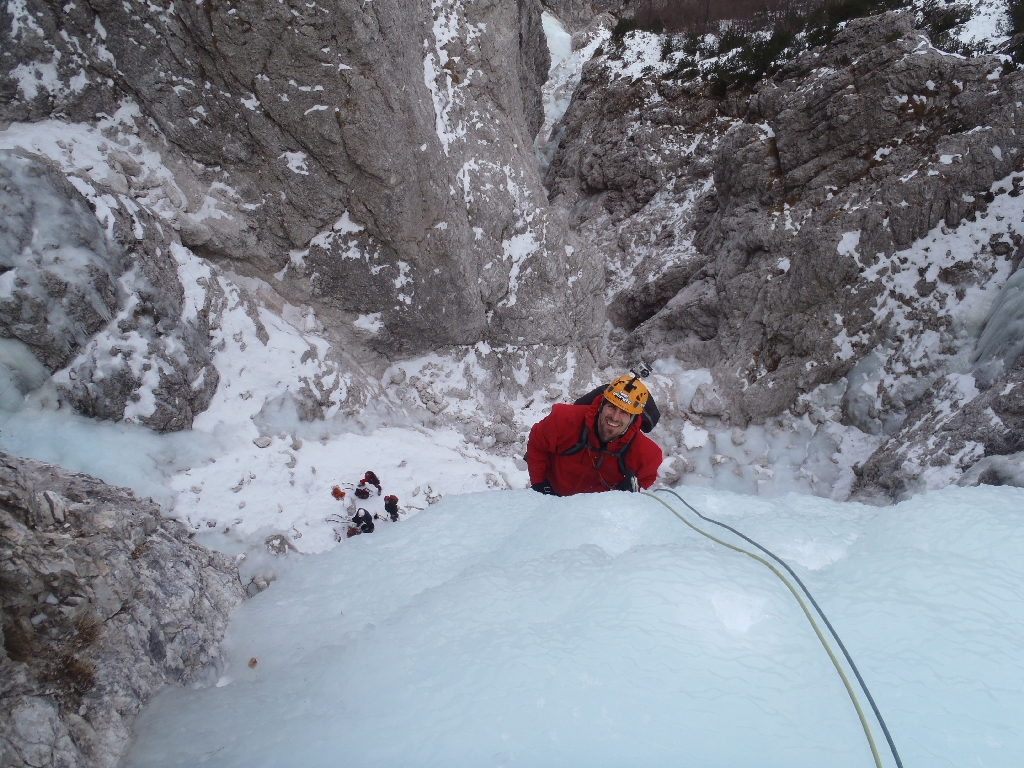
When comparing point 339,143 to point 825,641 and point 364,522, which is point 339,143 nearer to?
point 364,522

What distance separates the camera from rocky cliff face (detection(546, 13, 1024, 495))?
23.6ft

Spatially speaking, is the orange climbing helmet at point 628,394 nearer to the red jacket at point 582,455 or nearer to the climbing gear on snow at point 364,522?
the red jacket at point 582,455

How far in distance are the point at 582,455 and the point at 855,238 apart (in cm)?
675

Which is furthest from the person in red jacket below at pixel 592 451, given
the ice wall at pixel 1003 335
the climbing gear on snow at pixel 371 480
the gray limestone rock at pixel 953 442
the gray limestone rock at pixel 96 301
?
the ice wall at pixel 1003 335

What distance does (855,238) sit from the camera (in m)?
7.96

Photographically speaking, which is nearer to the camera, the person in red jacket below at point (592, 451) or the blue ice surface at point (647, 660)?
the blue ice surface at point (647, 660)

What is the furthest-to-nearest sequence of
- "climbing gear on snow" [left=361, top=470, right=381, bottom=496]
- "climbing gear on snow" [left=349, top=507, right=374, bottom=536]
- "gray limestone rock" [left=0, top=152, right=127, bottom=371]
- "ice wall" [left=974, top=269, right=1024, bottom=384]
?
"ice wall" [left=974, top=269, right=1024, bottom=384], "climbing gear on snow" [left=361, top=470, right=381, bottom=496], "climbing gear on snow" [left=349, top=507, right=374, bottom=536], "gray limestone rock" [left=0, top=152, right=127, bottom=371]

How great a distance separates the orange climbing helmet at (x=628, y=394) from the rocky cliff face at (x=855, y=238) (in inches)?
159

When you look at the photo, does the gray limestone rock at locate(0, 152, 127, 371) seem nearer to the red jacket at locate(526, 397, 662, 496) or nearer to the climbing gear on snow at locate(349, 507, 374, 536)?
the climbing gear on snow at locate(349, 507, 374, 536)

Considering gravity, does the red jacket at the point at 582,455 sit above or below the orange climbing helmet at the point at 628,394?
below

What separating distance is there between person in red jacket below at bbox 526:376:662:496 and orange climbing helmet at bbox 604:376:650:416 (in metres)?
0.03

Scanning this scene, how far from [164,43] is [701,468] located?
8900 mm

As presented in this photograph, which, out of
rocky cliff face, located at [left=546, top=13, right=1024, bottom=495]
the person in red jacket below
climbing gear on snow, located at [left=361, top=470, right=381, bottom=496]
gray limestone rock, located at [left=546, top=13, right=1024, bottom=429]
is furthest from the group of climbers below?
gray limestone rock, located at [left=546, top=13, right=1024, bottom=429]

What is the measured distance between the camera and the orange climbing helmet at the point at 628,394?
11.9 ft
